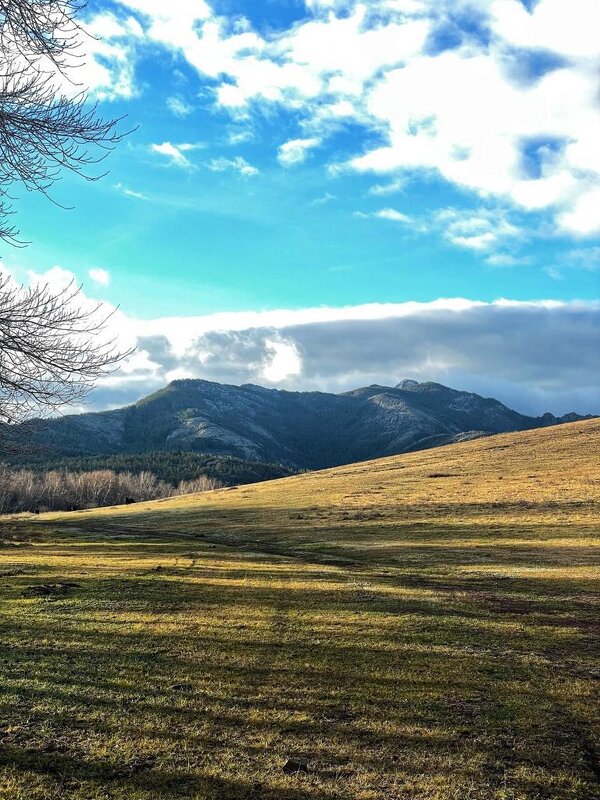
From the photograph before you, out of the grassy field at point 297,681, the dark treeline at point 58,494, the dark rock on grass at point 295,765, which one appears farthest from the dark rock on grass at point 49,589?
the dark treeline at point 58,494

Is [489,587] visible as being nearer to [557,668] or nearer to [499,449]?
[557,668]

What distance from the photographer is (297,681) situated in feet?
40.4

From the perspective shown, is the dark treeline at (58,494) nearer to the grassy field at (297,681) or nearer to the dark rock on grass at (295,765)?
the grassy field at (297,681)

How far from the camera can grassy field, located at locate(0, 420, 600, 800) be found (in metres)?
8.33

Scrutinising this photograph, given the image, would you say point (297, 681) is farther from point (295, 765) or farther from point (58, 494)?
point (58, 494)

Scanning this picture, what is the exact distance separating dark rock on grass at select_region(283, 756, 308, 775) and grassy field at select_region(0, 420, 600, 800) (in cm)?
7

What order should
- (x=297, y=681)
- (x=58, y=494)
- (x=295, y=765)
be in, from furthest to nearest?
1. (x=58, y=494)
2. (x=297, y=681)
3. (x=295, y=765)

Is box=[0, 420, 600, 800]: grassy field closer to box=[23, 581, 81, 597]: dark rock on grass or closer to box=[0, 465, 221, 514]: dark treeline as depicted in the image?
box=[23, 581, 81, 597]: dark rock on grass

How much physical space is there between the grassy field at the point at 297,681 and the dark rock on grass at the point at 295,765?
0.23 feet

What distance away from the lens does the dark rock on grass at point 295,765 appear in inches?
332

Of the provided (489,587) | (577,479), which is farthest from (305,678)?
(577,479)

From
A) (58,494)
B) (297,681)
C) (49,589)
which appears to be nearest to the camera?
(297,681)

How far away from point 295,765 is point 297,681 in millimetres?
3727

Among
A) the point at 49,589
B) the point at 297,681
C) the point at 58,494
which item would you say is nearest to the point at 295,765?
the point at 297,681
